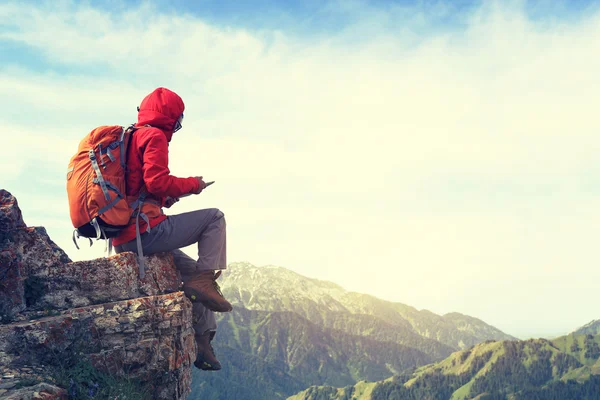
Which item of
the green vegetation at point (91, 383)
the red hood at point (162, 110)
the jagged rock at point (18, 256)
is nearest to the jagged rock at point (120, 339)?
the green vegetation at point (91, 383)

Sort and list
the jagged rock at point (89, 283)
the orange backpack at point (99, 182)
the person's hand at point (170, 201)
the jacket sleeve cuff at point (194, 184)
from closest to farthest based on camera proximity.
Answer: the orange backpack at point (99, 182) → the jacket sleeve cuff at point (194, 184) → the jagged rock at point (89, 283) → the person's hand at point (170, 201)

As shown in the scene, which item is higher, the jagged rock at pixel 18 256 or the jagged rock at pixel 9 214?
the jagged rock at pixel 9 214

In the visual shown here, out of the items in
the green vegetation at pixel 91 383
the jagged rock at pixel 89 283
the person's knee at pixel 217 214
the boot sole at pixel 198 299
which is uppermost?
the person's knee at pixel 217 214

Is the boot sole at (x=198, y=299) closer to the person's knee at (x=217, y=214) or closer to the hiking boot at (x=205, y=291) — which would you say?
the hiking boot at (x=205, y=291)

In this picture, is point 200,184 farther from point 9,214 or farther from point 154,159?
point 9,214

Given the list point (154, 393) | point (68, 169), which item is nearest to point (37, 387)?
point (154, 393)

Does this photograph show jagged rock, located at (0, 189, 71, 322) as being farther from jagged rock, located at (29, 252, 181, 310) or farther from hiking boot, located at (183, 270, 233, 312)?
hiking boot, located at (183, 270, 233, 312)

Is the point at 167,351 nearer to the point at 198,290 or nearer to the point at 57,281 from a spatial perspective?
the point at 198,290

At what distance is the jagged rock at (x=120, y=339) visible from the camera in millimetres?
10664

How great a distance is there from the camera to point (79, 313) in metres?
11.2

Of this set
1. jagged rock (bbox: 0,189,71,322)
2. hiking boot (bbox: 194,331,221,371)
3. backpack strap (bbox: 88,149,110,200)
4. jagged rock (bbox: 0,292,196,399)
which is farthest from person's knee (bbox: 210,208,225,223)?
jagged rock (bbox: 0,189,71,322)

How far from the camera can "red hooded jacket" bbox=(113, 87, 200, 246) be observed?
11070 mm

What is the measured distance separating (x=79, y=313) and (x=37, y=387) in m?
2.02

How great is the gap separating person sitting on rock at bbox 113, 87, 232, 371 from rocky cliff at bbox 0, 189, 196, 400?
23.0 inches
